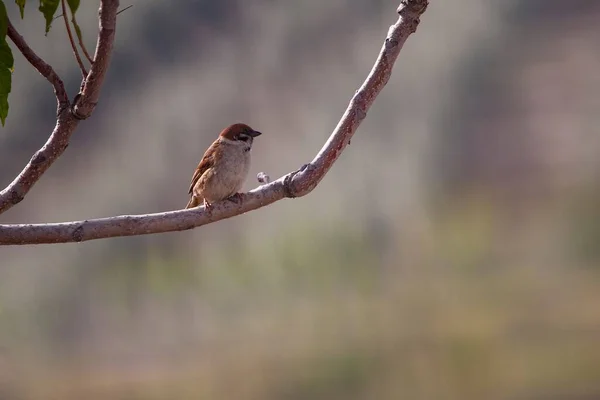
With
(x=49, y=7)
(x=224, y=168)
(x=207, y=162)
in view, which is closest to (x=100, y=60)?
(x=49, y=7)

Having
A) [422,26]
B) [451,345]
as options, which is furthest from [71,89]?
[451,345]

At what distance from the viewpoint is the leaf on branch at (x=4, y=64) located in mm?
1191

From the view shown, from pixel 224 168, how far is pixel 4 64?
1.36 meters

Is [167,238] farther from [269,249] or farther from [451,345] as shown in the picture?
[451,345]

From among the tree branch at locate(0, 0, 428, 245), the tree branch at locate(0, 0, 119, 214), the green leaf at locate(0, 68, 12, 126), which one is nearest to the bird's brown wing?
the tree branch at locate(0, 0, 428, 245)

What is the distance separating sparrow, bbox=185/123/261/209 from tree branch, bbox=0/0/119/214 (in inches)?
39.8

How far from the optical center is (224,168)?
100 inches

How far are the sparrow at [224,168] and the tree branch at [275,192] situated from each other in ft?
2.69

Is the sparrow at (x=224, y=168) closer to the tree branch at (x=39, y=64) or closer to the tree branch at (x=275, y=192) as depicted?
the tree branch at (x=275, y=192)

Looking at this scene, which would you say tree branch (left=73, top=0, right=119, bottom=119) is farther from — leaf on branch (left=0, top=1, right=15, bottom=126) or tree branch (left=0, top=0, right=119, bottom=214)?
leaf on branch (left=0, top=1, right=15, bottom=126)

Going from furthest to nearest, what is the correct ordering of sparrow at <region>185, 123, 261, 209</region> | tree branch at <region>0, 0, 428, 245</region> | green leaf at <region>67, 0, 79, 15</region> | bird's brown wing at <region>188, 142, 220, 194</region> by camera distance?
bird's brown wing at <region>188, 142, 220, 194</region>, sparrow at <region>185, 123, 261, 209</region>, tree branch at <region>0, 0, 428, 245</region>, green leaf at <region>67, 0, 79, 15</region>

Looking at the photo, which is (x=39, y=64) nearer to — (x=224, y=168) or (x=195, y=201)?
(x=224, y=168)

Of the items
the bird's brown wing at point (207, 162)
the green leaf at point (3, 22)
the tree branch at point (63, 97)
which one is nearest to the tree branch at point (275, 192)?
the tree branch at point (63, 97)

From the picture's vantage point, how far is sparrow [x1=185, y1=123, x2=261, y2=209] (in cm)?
253
